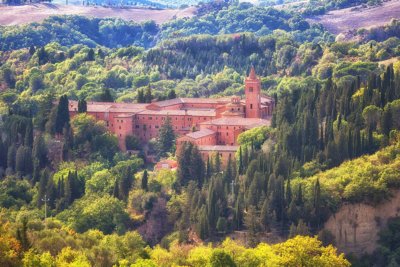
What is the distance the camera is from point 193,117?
10319 centimetres

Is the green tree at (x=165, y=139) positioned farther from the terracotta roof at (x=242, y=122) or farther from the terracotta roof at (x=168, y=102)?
the terracotta roof at (x=168, y=102)

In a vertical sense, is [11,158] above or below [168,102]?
below

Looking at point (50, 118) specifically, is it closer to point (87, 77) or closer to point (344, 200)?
point (344, 200)

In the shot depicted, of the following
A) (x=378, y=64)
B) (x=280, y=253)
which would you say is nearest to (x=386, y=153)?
(x=280, y=253)

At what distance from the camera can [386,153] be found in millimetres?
82125

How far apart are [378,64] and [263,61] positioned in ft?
89.9

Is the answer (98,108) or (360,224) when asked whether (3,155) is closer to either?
(98,108)

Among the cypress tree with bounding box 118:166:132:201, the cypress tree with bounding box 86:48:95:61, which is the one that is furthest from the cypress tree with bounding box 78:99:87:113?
the cypress tree with bounding box 86:48:95:61

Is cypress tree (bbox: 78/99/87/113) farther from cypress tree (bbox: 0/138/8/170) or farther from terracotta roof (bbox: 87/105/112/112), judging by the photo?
cypress tree (bbox: 0/138/8/170)

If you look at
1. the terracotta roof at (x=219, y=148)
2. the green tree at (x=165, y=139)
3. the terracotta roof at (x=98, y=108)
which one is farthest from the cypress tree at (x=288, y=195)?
the terracotta roof at (x=98, y=108)

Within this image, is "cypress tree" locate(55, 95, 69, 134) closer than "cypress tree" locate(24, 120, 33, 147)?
No

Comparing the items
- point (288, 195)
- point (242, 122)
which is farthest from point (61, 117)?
point (288, 195)

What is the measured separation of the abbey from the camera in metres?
97.4

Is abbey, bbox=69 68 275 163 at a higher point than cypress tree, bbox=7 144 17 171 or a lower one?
higher
